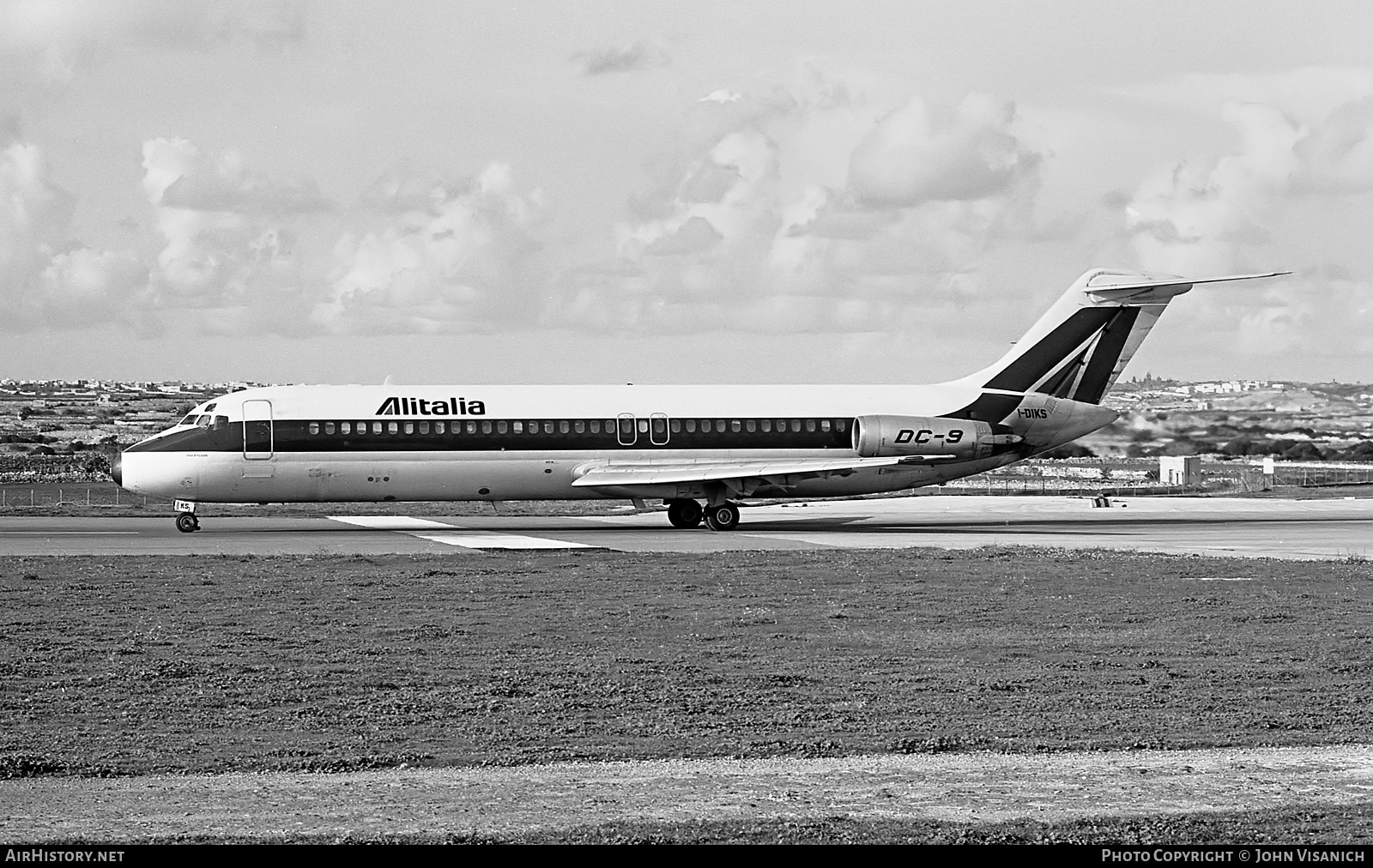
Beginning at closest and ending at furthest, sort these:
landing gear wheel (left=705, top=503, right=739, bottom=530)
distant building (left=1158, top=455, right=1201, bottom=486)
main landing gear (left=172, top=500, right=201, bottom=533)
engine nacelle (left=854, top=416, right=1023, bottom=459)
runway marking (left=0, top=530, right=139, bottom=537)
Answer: runway marking (left=0, top=530, right=139, bottom=537)
main landing gear (left=172, top=500, right=201, bottom=533)
landing gear wheel (left=705, top=503, right=739, bottom=530)
engine nacelle (left=854, top=416, right=1023, bottom=459)
distant building (left=1158, top=455, right=1201, bottom=486)

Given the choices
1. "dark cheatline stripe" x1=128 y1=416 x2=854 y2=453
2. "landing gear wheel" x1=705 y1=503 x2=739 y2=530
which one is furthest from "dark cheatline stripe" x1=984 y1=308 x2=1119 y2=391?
"landing gear wheel" x1=705 y1=503 x2=739 y2=530

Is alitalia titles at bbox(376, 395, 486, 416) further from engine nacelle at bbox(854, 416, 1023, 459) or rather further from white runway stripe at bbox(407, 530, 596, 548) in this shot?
engine nacelle at bbox(854, 416, 1023, 459)

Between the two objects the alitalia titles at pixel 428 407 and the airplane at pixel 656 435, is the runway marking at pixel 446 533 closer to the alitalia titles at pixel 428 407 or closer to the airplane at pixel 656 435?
the airplane at pixel 656 435

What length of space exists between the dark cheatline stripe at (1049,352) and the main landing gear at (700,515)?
7970 mm

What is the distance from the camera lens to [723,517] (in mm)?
40719

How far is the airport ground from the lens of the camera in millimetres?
9383

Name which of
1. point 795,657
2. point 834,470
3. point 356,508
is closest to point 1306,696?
point 795,657

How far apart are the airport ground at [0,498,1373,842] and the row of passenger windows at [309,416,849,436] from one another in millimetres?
12497

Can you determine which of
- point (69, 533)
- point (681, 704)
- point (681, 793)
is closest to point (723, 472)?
point (69, 533)

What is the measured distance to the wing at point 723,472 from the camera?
40062mm

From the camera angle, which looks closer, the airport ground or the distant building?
the airport ground

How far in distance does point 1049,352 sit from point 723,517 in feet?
32.8
